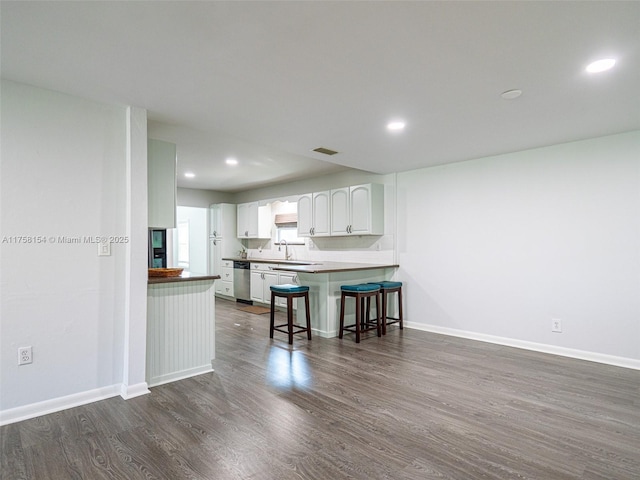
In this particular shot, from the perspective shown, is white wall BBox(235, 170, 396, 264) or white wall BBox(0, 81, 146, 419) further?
white wall BBox(235, 170, 396, 264)

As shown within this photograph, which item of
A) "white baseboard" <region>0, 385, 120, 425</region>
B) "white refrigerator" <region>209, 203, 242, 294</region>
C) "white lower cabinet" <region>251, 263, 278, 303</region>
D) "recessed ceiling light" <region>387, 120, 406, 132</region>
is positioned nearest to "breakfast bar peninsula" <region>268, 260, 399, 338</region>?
"white lower cabinet" <region>251, 263, 278, 303</region>

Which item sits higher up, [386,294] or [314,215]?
[314,215]

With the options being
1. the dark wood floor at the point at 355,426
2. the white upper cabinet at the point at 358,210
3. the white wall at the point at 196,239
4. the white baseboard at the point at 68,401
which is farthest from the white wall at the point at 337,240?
the white baseboard at the point at 68,401

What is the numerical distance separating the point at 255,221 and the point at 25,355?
208 inches

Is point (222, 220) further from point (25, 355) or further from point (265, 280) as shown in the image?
point (25, 355)

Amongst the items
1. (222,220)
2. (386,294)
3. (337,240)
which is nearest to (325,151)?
(386,294)

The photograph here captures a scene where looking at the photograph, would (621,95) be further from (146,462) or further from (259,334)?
(259,334)

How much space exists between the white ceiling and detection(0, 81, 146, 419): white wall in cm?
25

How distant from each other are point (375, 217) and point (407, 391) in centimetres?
295

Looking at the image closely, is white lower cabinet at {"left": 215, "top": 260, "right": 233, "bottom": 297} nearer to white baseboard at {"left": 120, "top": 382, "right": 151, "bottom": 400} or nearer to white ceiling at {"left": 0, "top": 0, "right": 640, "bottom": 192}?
white ceiling at {"left": 0, "top": 0, "right": 640, "bottom": 192}

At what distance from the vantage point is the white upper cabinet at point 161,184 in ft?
10.7

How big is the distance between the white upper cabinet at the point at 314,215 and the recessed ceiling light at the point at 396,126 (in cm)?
259

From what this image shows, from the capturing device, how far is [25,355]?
96.7 inches

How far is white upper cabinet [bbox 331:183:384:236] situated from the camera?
5395mm
